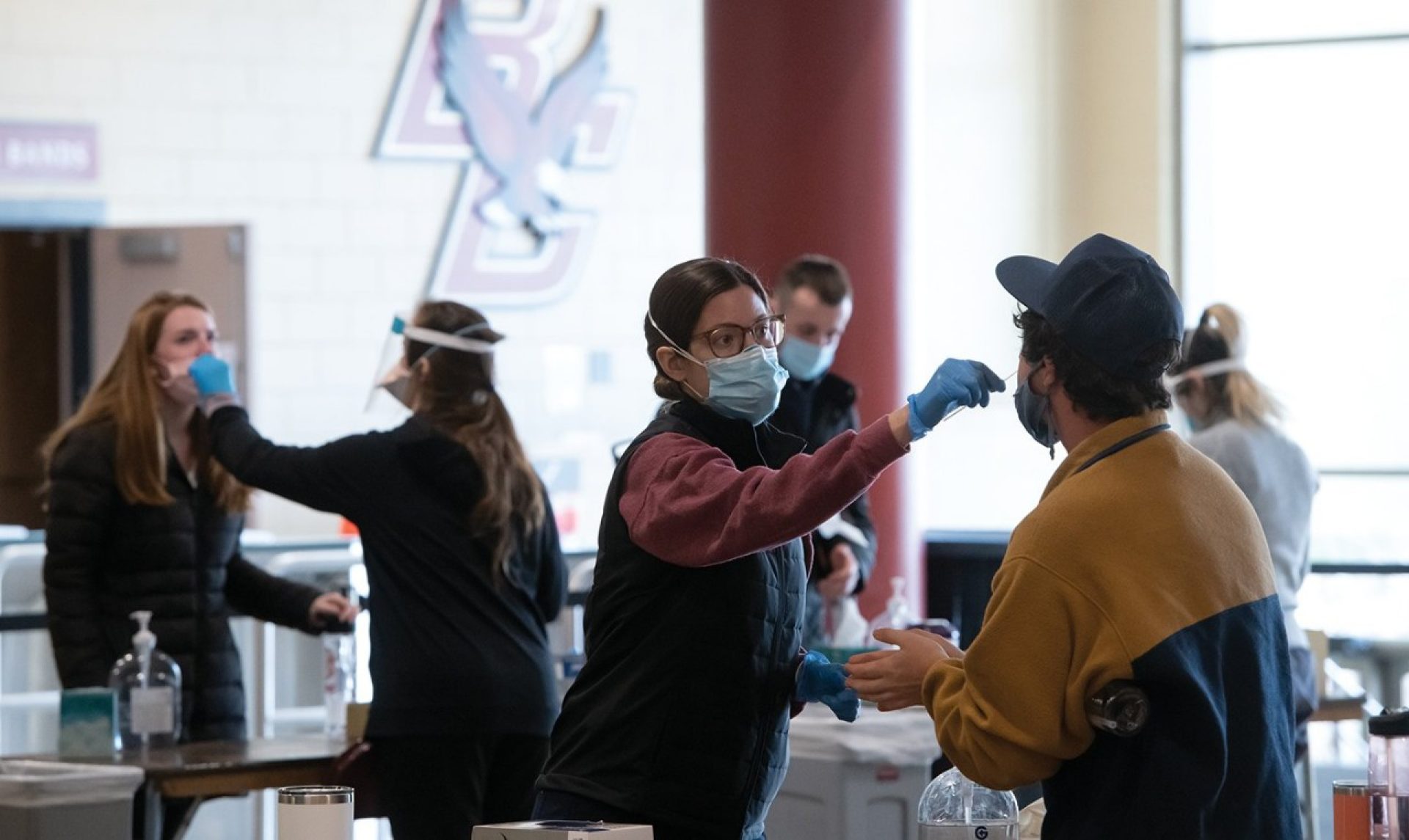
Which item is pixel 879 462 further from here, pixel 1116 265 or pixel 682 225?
pixel 682 225

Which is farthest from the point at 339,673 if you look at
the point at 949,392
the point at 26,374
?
the point at 26,374

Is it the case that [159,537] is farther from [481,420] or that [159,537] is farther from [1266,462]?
[1266,462]

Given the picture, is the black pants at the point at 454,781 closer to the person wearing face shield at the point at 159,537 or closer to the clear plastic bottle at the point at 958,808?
the person wearing face shield at the point at 159,537

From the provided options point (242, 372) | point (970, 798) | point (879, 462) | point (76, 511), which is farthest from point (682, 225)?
point (879, 462)

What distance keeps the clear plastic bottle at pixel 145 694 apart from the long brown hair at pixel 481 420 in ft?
2.41

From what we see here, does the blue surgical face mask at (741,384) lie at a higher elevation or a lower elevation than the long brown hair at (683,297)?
lower

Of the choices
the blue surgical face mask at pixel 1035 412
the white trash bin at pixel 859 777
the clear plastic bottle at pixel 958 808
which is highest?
the blue surgical face mask at pixel 1035 412

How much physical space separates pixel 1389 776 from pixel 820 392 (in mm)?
2221

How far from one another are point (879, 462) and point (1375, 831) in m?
0.69

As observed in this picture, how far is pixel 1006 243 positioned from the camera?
343 inches

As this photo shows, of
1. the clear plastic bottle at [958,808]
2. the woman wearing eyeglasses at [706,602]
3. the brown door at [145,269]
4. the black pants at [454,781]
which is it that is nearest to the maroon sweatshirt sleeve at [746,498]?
the woman wearing eyeglasses at [706,602]

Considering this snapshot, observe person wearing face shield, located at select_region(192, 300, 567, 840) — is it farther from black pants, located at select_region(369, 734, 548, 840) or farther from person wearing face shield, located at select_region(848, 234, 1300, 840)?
person wearing face shield, located at select_region(848, 234, 1300, 840)

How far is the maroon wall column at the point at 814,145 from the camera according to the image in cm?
520

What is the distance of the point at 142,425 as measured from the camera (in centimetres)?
371
